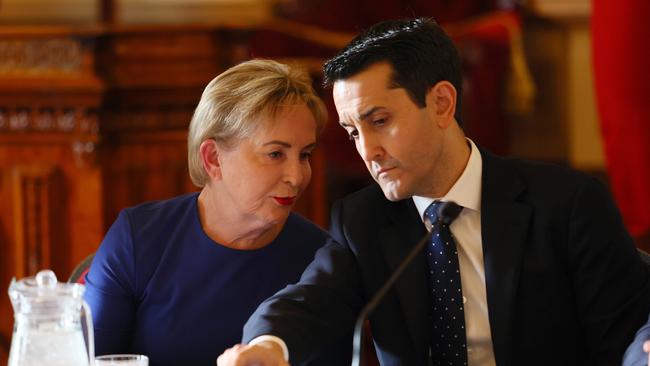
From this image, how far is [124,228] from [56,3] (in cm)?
298

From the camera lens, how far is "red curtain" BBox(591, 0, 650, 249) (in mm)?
3887

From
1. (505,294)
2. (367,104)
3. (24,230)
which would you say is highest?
(367,104)

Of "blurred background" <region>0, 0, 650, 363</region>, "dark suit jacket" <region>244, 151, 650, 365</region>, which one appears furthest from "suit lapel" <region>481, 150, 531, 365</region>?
"blurred background" <region>0, 0, 650, 363</region>

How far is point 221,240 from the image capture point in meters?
2.22

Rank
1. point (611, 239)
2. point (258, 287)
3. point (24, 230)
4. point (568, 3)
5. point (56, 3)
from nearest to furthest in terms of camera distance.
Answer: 1. point (611, 239)
2. point (258, 287)
3. point (24, 230)
4. point (56, 3)
5. point (568, 3)

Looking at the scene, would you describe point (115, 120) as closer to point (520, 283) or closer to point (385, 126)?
point (385, 126)

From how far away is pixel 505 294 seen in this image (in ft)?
6.13

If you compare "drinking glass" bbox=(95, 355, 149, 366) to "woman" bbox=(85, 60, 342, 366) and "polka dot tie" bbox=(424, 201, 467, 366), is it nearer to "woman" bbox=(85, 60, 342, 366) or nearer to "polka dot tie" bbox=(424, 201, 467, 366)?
"woman" bbox=(85, 60, 342, 366)

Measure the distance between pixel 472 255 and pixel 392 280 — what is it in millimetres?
409

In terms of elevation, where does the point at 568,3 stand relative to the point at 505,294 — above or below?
above

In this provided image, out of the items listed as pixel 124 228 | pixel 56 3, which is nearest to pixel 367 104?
pixel 124 228

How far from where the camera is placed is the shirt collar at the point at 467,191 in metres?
1.97

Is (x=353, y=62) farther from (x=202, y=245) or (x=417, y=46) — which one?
(x=202, y=245)

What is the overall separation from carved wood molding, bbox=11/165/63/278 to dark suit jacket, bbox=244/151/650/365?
2055mm
